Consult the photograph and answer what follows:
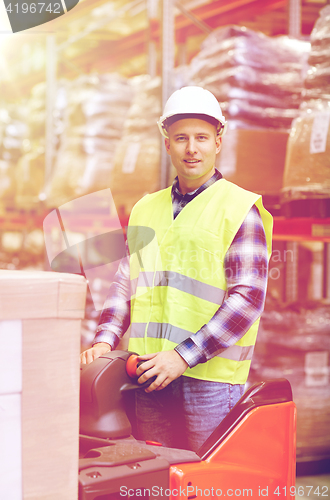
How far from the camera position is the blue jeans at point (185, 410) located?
5.68 feet

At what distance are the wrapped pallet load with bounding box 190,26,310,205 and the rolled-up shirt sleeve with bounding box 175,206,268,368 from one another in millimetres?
1076

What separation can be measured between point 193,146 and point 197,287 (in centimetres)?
45

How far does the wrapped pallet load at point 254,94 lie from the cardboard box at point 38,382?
5.91ft

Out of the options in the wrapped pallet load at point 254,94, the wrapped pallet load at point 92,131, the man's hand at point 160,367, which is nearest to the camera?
the man's hand at point 160,367

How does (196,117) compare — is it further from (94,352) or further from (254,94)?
(254,94)

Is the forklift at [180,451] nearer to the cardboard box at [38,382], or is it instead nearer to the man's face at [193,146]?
the cardboard box at [38,382]

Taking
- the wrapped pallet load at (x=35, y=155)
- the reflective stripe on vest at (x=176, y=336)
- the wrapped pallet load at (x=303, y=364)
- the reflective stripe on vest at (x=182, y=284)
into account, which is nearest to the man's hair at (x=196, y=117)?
the reflective stripe on vest at (x=182, y=284)

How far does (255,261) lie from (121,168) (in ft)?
6.28

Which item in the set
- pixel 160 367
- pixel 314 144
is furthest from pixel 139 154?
pixel 160 367

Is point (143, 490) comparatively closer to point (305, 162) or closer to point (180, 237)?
point (180, 237)

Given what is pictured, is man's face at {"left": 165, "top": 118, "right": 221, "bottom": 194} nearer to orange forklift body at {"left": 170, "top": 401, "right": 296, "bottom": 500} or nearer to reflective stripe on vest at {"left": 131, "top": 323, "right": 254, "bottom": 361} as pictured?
reflective stripe on vest at {"left": 131, "top": 323, "right": 254, "bottom": 361}

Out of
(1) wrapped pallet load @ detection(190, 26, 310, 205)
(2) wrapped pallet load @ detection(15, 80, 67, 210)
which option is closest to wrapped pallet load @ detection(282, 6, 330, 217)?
(1) wrapped pallet load @ detection(190, 26, 310, 205)

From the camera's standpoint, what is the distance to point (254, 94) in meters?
2.82

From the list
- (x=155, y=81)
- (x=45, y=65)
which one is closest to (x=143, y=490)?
(x=155, y=81)
